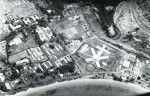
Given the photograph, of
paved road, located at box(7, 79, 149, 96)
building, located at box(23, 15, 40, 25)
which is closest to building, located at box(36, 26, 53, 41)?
building, located at box(23, 15, 40, 25)

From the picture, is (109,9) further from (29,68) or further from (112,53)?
(29,68)

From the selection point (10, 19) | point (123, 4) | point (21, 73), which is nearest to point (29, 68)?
point (21, 73)

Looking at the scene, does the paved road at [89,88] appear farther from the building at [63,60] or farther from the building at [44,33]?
the building at [44,33]

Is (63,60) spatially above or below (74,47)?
below

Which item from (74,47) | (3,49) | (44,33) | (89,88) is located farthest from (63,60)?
(3,49)

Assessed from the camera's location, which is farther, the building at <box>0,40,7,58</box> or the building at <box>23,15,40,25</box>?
the building at <box>23,15,40,25</box>

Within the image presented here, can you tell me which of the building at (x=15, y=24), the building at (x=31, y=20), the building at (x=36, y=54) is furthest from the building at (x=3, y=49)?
the building at (x=31, y=20)

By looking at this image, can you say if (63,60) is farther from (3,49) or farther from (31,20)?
(31,20)

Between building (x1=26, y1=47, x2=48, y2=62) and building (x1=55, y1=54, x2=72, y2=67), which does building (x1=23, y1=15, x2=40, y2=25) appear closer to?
building (x1=26, y1=47, x2=48, y2=62)

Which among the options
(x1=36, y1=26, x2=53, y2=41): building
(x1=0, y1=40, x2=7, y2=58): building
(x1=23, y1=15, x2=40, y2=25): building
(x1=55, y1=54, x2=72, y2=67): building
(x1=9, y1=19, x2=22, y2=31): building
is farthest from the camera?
(x1=23, y1=15, x2=40, y2=25): building
